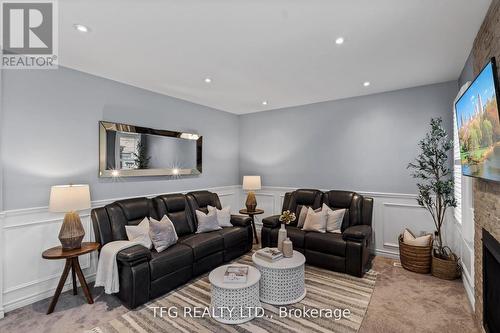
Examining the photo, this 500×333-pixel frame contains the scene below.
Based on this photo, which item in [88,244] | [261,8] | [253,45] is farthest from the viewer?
[88,244]

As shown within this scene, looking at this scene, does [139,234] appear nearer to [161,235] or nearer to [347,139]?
[161,235]

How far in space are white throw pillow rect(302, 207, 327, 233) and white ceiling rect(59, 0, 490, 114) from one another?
199 cm

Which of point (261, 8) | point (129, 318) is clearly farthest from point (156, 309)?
point (261, 8)

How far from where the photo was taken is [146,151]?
388cm

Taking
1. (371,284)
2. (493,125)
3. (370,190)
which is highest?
(493,125)

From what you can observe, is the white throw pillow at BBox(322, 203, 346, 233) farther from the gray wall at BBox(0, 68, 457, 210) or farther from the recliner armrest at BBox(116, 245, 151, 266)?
the recliner armrest at BBox(116, 245, 151, 266)

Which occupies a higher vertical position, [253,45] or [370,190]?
[253,45]

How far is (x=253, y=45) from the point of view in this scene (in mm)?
2508

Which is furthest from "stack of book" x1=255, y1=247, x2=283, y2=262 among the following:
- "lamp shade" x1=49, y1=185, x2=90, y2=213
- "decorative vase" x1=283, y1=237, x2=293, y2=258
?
"lamp shade" x1=49, y1=185, x2=90, y2=213

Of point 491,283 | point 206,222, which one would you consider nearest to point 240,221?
point 206,222

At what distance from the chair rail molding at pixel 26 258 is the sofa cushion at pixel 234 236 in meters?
1.99

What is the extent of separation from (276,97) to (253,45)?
196cm

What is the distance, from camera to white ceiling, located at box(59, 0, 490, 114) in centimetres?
192

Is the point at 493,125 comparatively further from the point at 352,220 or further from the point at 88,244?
the point at 88,244
